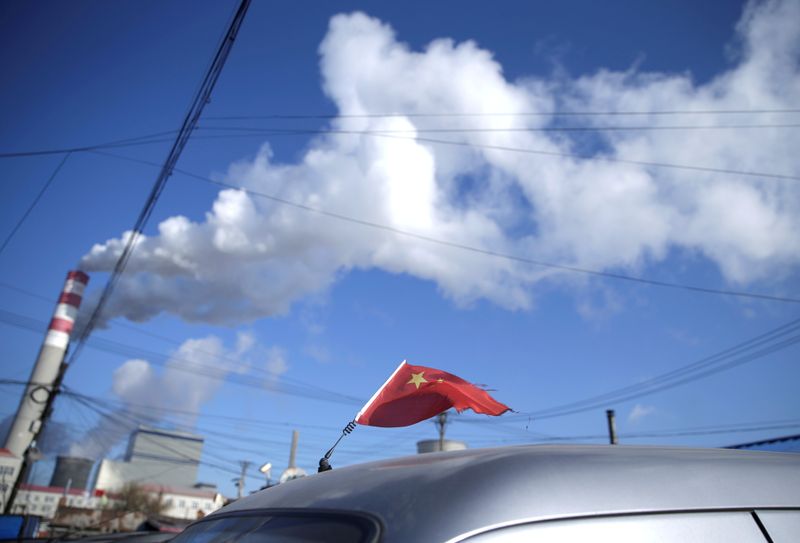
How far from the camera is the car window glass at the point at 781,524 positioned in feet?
3.82

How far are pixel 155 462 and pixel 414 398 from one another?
133 m

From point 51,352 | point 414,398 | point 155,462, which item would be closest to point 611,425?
point 414,398

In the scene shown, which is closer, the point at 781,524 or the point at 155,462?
the point at 781,524

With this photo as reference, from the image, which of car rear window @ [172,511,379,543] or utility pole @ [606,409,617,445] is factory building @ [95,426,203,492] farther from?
car rear window @ [172,511,379,543]

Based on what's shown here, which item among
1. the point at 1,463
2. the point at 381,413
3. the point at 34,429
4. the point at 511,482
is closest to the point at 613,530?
the point at 511,482

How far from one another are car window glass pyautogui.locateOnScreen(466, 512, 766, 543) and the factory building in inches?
4661

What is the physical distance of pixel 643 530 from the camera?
44.0 inches

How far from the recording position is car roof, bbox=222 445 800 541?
1098mm

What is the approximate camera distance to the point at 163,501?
8156cm

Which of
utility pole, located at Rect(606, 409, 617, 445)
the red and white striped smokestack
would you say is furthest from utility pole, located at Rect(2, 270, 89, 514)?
utility pole, located at Rect(606, 409, 617, 445)

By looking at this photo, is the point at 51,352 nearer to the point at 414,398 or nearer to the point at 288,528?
the point at 414,398

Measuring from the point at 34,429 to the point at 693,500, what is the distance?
1271 inches

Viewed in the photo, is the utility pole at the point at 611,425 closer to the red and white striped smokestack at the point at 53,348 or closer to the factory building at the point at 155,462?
the red and white striped smokestack at the point at 53,348

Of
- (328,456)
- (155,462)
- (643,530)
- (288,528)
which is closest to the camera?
(643,530)
